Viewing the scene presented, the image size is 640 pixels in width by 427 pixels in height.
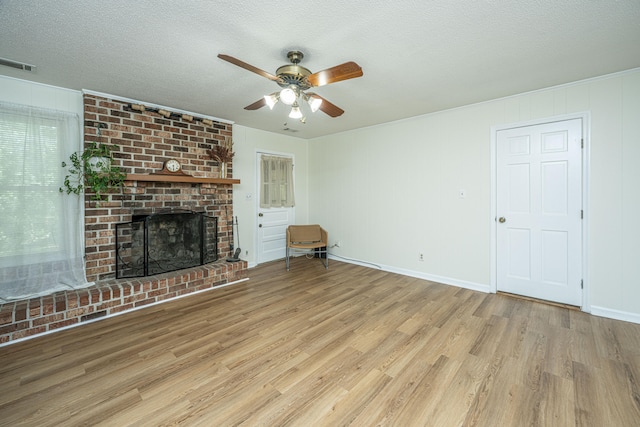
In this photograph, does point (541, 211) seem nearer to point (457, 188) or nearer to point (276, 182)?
point (457, 188)

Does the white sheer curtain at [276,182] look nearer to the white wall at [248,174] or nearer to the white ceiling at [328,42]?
the white wall at [248,174]

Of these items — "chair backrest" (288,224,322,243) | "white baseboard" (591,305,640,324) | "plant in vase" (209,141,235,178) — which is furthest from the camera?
"chair backrest" (288,224,322,243)

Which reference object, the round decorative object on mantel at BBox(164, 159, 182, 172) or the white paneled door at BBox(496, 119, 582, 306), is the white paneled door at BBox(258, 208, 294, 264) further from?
the white paneled door at BBox(496, 119, 582, 306)

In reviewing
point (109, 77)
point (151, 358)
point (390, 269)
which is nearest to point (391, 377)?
point (151, 358)

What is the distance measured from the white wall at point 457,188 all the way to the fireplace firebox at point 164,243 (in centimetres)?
244

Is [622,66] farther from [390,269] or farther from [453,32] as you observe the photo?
[390,269]

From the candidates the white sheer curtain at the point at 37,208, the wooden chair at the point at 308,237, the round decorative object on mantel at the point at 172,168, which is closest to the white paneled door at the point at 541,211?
the wooden chair at the point at 308,237

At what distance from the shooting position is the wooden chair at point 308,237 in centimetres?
473

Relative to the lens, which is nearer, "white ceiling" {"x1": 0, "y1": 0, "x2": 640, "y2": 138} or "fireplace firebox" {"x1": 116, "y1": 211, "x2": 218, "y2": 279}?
"white ceiling" {"x1": 0, "y1": 0, "x2": 640, "y2": 138}

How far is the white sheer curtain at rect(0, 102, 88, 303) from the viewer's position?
2.66 meters

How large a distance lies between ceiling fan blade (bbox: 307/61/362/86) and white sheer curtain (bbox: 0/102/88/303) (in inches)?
114

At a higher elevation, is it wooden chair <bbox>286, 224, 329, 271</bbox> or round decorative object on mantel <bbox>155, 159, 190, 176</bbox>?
round decorative object on mantel <bbox>155, 159, 190, 176</bbox>

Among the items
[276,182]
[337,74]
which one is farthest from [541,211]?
[276,182]

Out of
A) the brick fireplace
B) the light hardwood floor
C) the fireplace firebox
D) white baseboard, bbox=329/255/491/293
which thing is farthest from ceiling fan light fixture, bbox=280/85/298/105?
white baseboard, bbox=329/255/491/293
